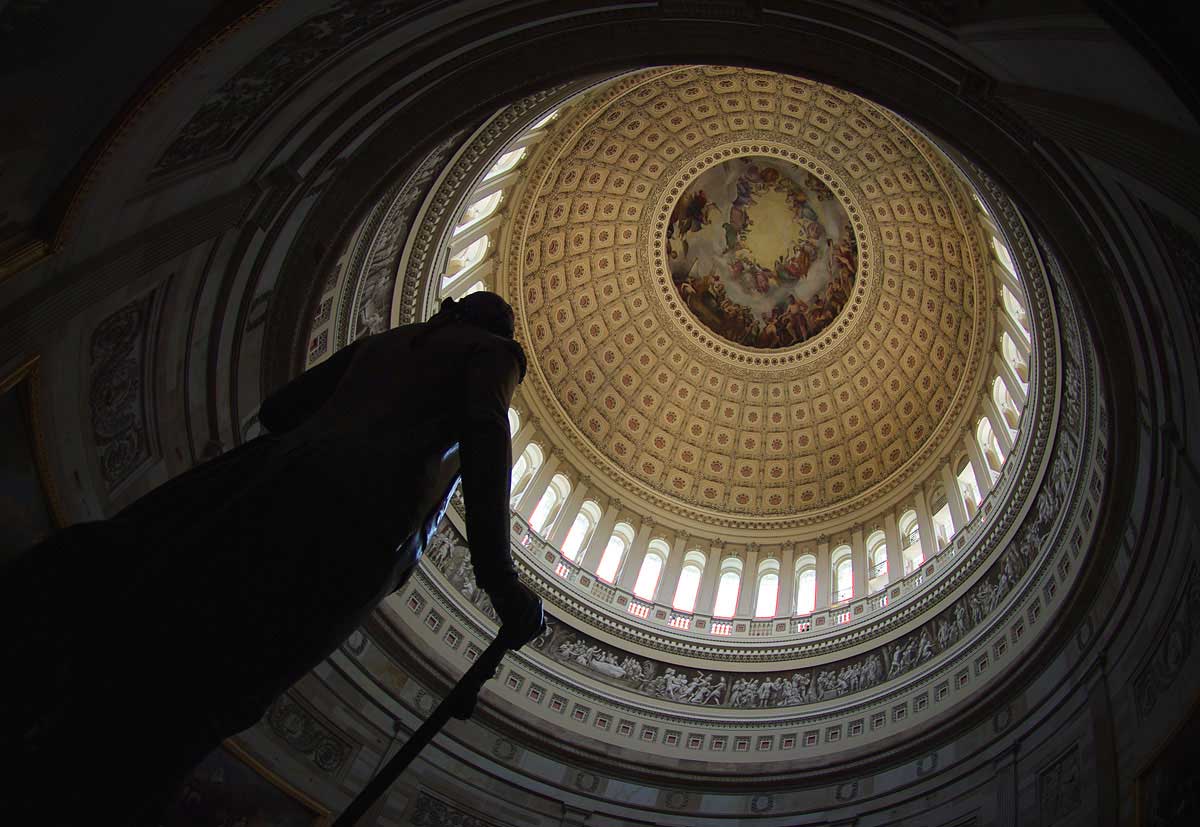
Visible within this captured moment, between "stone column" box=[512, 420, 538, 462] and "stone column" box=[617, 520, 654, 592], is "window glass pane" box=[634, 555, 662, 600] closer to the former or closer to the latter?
"stone column" box=[617, 520, 654, 592]

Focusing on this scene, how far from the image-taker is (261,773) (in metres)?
12.7

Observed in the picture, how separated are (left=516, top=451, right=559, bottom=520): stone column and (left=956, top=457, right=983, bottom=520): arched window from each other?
1138cm

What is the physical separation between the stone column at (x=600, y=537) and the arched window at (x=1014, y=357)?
38.4 feet

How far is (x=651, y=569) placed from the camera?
24266mm

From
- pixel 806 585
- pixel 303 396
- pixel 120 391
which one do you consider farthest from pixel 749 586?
pixel 303 396

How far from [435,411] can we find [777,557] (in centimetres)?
2182

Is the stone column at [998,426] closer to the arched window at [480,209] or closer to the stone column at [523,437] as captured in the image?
the stone column at [523,437]

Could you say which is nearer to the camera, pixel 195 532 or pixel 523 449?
pixel 195 532

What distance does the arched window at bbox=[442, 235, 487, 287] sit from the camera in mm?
22609

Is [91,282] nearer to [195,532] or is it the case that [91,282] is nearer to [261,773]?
[195,532]

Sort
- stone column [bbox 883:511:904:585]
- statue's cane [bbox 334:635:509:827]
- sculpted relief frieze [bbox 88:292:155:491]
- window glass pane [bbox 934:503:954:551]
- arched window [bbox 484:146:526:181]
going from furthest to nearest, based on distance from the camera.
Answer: arched window [bbox 484:146:526:181] < stone column [bbox 883:511:904:585] < window glass pane [bbox 934:503:954:551] < sculpted relief frieze [bbox 88:292:155:491] < statue's cane [bbox 334:635:509:827]

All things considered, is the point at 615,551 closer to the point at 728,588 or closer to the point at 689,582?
the point at 689,582

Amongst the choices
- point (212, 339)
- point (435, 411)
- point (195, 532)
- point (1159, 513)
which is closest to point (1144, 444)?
point (1159, 513)

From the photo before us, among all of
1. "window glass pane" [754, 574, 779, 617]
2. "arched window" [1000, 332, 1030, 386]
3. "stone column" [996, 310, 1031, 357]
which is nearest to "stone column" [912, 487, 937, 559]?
"window glass pane" [754, 574, 779, 617]
